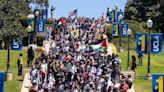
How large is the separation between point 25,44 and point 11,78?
3097cm

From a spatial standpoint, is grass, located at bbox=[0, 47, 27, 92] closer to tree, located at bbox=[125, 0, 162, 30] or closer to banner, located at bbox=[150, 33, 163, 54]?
banner, located at bbox=[150, 33, 163, 54]

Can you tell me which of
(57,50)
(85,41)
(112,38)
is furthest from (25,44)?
(57,50)

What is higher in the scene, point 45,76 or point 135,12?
point 135,12

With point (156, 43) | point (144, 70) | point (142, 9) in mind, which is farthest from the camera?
point (142, 9)

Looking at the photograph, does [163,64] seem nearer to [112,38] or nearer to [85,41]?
[85,41]

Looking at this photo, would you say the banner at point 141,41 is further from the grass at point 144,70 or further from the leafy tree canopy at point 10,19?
the leafy tree canopy at point 10,19

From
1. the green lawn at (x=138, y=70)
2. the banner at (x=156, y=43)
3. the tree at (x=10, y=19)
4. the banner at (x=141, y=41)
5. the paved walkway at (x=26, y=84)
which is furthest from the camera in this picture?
the banner at (x=141, y=41)

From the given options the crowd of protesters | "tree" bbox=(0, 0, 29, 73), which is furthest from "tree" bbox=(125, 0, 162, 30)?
"tree" bbox=(0, 0, 29, 73)

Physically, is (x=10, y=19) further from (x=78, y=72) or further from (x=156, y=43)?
(x=156, y=43)

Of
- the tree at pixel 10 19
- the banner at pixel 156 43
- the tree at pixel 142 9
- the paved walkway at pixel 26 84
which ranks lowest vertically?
the paved walkway at pixel 26 84

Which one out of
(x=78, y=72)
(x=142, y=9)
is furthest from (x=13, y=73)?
(x=142, y=9)

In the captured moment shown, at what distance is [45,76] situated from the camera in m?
35.5

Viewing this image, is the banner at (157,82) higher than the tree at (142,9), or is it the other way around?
the tree at (142,9)

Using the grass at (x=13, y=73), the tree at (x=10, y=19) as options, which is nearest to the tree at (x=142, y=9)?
the grass at (x=13, y=73)
